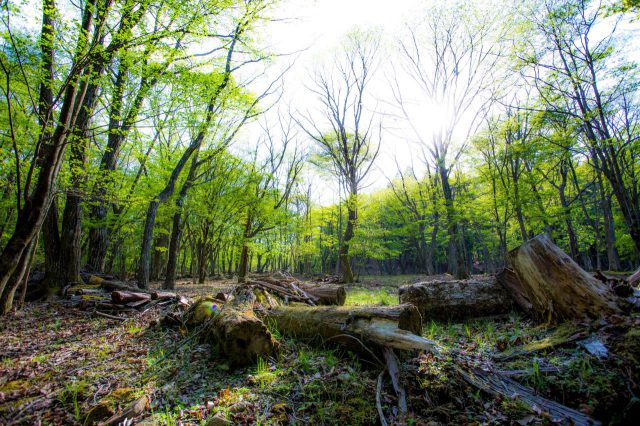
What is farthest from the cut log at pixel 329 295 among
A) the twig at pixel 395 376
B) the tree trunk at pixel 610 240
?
the tree trunk at pixel 610 240

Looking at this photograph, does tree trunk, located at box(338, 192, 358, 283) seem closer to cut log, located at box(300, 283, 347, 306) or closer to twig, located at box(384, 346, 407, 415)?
cut log, located at box(300, 283, 347, 306)

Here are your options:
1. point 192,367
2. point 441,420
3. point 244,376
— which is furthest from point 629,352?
point 192,367

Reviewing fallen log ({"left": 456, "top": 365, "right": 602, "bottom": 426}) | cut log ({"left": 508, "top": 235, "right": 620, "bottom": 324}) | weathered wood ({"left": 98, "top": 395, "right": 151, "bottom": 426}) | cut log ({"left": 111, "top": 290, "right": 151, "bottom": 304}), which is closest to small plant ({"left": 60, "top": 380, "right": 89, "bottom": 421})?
weathered wood ({"left": 98, "top": 395, "right": 151, "bottom": 426})

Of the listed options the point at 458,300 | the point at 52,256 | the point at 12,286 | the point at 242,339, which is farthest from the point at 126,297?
the point at 458,300

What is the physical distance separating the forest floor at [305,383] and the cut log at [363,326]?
0.24 metres

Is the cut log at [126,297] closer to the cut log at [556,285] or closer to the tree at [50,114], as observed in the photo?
the tree at [50,114]

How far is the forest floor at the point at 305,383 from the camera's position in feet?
7.91

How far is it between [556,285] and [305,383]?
152 inches

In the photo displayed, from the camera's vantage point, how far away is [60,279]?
8.04 metres

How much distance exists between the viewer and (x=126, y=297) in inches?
267

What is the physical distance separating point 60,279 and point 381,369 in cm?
963

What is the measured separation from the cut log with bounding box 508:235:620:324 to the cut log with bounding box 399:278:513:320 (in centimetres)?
79

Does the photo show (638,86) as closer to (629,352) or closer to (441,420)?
(629,352)

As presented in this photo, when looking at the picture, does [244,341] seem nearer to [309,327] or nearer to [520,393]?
[309,327]
